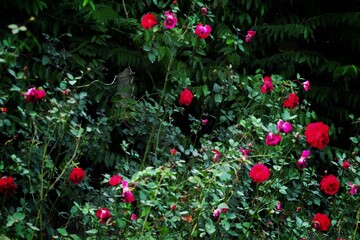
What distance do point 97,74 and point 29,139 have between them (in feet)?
2.84

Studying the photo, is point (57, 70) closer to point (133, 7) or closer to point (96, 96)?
point (96, 96)

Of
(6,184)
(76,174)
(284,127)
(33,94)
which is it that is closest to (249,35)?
(284,127)

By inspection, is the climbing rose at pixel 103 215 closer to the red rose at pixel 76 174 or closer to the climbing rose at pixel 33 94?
the red rose at pixel 76 174

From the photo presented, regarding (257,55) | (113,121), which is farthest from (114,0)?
(257,55)

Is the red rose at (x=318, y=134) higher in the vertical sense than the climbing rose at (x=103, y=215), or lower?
higher

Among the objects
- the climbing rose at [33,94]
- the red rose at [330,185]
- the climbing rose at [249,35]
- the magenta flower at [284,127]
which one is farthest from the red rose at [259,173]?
the climbing rose at [249,35]

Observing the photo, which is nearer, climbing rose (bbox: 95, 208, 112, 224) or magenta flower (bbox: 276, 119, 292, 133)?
climbing rose (bbox: 95, 208, 112, 224)

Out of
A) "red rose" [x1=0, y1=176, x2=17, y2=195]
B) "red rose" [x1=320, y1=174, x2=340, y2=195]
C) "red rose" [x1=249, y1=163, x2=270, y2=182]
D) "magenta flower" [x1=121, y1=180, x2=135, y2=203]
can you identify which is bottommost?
"red rose" [x1=320, y1=174, x2=340, y2=195]

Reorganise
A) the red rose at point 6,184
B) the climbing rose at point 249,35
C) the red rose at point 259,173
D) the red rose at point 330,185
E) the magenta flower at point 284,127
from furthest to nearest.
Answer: the climbing rose at point 249,35 < the red rose at point 330,185 < the magenta flower at point 284,127 < the red rose at point 259,173 < the red rose at point 6,184

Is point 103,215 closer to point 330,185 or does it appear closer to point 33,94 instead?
point 33,94

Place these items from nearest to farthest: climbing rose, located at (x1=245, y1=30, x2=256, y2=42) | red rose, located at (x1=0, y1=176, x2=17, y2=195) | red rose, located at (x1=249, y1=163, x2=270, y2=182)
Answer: red rose, located at (x1=0, y1=176, x2=17, y2=195) → red rose, located at (x1=249, y1=163, x2=270, y2=182) → climbing rose, located at (x1=245, y1=30, x2=256, y2=42)

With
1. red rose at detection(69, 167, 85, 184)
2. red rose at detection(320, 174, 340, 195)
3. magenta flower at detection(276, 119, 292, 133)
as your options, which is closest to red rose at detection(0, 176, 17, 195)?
red rose at detection(69, 167, 85, 184)

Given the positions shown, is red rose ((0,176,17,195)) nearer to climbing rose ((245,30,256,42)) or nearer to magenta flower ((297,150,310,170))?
magenta flower ((297,150,310,170))

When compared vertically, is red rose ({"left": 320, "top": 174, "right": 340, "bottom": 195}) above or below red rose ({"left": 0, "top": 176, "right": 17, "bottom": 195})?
below
